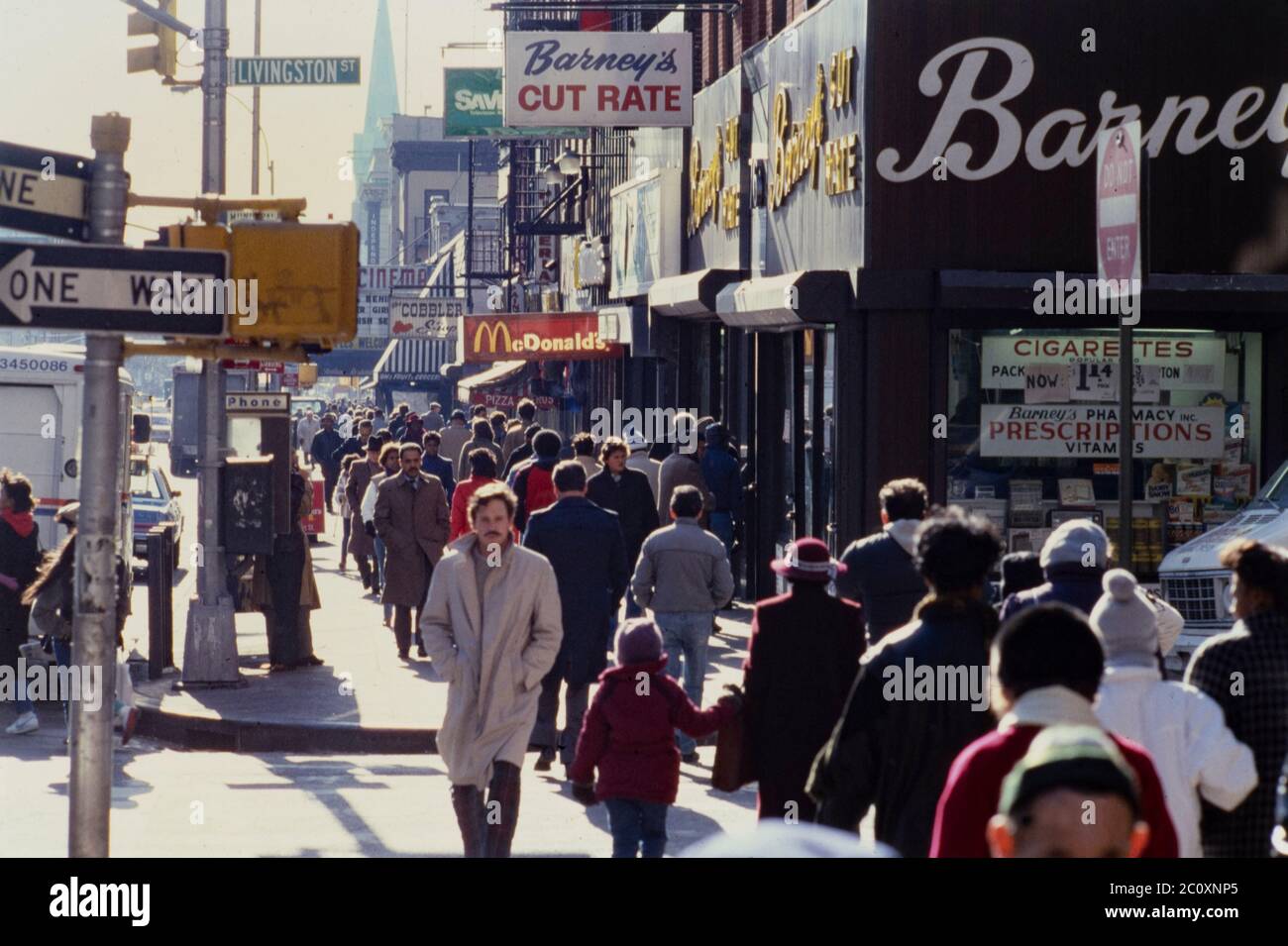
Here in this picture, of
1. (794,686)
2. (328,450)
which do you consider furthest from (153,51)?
(328,450)

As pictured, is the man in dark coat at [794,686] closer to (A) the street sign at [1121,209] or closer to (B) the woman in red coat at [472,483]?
(A) the street sign at [1121,209]

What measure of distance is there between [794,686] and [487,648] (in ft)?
4.75

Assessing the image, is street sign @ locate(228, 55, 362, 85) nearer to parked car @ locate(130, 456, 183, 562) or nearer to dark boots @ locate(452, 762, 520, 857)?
dark boots @ locate(452, 762, 520, 857)

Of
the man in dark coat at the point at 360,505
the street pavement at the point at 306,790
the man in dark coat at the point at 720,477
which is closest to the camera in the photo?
the street pavement at the point at 306,790

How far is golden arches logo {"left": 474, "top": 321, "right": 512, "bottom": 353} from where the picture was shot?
32.9 m

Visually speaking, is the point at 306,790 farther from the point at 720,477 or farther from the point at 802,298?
the point at 720,477

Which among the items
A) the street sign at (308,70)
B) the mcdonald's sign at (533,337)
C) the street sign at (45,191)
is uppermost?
the street sign at (308,70)

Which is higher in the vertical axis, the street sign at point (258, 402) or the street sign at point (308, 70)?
the street sign at point (308, 70)

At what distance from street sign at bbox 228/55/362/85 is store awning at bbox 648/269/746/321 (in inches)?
187

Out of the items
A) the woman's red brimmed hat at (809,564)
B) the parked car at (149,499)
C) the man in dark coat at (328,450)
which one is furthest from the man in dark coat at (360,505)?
the woman's red brimmed hat at (809,564)

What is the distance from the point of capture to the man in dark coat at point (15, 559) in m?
14.8

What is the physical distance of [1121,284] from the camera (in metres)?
8.66

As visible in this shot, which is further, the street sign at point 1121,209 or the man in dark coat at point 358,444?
the man in dark coat at point 358,444

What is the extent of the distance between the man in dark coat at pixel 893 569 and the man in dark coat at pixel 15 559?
23.6 ft
